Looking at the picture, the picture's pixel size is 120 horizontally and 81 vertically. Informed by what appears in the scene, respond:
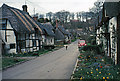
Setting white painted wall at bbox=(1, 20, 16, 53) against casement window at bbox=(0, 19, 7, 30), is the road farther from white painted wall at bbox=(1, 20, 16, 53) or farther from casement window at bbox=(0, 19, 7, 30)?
casement window at bbox=(0, 19, 7, 30)

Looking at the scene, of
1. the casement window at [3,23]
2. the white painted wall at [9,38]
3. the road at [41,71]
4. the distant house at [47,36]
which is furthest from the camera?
the distant house at [47,36]

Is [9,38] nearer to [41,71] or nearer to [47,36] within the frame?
[41,71]

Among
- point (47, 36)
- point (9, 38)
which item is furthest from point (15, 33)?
point (47, 36)

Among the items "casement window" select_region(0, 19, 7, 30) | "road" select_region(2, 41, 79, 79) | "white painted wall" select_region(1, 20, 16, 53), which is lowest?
"road" select_region(2, 41, 79, 79)

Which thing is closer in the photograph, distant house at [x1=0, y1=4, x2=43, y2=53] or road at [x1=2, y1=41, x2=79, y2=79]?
road at [x1=2, y1=41, x2=79, y2=79]

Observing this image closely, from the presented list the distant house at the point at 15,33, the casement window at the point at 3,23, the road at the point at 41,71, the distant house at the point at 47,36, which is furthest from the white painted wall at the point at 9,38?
the distant house at the point at 47,36

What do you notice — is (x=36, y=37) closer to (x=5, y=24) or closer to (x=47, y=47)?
(x=47, y=47)

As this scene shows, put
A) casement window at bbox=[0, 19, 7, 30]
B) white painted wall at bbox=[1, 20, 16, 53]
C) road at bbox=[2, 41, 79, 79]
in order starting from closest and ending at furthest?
road at bbox=[2, 41, 79, 79], white painted wall at bbox=[1, 20, 16, 53], casement window at bbox=[0, 19, 7, 30]

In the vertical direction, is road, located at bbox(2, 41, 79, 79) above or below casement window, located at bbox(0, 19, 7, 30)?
below

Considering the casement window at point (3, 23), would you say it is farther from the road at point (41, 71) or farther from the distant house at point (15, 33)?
the road at point (41, 71)

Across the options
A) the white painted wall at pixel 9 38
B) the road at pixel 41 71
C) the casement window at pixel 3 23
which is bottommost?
the road at pixel 41 71

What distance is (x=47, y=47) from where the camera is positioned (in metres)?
30.6

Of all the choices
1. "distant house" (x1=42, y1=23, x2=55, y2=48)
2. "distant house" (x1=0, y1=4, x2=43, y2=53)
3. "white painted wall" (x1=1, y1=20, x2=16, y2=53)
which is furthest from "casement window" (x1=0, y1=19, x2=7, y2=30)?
"distant house" (x1=42, y1=23, x2=55, y2=48)

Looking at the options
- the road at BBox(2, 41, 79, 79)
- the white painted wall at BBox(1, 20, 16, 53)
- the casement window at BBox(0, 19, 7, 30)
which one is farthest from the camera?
the casement window at BBox(0, 19, 7, 30)
